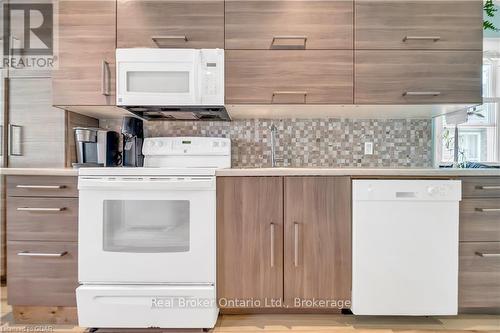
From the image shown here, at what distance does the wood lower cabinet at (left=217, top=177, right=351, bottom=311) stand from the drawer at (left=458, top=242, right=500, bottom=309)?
2.18ft

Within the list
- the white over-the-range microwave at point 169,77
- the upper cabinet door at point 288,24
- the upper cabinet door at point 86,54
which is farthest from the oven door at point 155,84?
the upper cabinet door at point 288,24

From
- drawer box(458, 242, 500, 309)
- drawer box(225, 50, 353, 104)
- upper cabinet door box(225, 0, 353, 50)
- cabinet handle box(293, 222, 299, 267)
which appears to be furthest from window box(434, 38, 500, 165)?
cabinet handle box(293, 222, 299, 267)

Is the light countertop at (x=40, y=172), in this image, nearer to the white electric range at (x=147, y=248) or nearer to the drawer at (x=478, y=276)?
the white electric range at (x=147, y=248)

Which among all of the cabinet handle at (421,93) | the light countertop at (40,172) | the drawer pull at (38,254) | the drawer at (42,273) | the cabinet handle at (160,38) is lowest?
the drawer at (42,273)

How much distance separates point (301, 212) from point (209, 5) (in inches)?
54.5

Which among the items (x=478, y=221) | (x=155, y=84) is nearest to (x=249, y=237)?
(x=155, y=84)

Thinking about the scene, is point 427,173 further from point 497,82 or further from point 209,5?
point 209,5

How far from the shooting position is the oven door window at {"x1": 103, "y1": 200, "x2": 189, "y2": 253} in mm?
1742

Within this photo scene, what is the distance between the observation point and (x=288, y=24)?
1.92m

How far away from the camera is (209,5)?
192cm

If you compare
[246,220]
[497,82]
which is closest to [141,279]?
[246,220]

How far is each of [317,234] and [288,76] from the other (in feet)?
3.19

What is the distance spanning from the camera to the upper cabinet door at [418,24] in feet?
6.27

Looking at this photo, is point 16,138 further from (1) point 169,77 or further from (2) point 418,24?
(2) point 418,24
